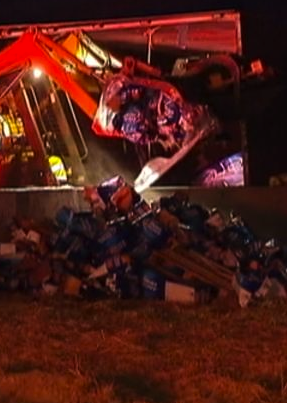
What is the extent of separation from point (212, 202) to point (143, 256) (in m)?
1.25

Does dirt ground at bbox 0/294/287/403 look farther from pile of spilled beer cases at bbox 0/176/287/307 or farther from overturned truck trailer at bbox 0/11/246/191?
overturned truck trailer at bbox 0/11/246/191

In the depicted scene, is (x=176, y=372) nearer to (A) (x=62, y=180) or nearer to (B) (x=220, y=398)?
(B) (x=220, y=398)

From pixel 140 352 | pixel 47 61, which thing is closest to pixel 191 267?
pixel 140 352

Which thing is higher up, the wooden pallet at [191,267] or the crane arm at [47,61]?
the crane arm at [47,61]

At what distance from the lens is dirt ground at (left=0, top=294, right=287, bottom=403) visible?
5219mm

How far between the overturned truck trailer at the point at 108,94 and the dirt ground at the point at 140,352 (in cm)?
207

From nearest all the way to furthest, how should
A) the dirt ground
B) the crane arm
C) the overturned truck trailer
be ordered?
the dirt ground → the overturned truck trailer → the crane arm

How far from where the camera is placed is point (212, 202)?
30.3 ft

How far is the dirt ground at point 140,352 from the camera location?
17.1 ft

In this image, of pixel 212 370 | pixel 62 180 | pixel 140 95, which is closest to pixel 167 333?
pixel 212 370

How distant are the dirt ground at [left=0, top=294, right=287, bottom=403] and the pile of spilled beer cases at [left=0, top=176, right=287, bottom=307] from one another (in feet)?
0.62

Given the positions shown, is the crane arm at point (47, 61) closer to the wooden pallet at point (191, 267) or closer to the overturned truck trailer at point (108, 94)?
the overturned truck trailer at point (108, 94)

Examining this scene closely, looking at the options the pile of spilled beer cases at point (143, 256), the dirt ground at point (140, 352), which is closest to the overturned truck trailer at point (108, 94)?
the pile of spilled beer cases at point (143, 256)

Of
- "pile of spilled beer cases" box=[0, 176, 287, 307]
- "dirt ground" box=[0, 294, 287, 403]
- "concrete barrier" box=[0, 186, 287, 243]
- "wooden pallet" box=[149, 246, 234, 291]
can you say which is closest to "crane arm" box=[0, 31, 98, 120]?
"concrete barrier" box=[0, 186, 287, 243]
